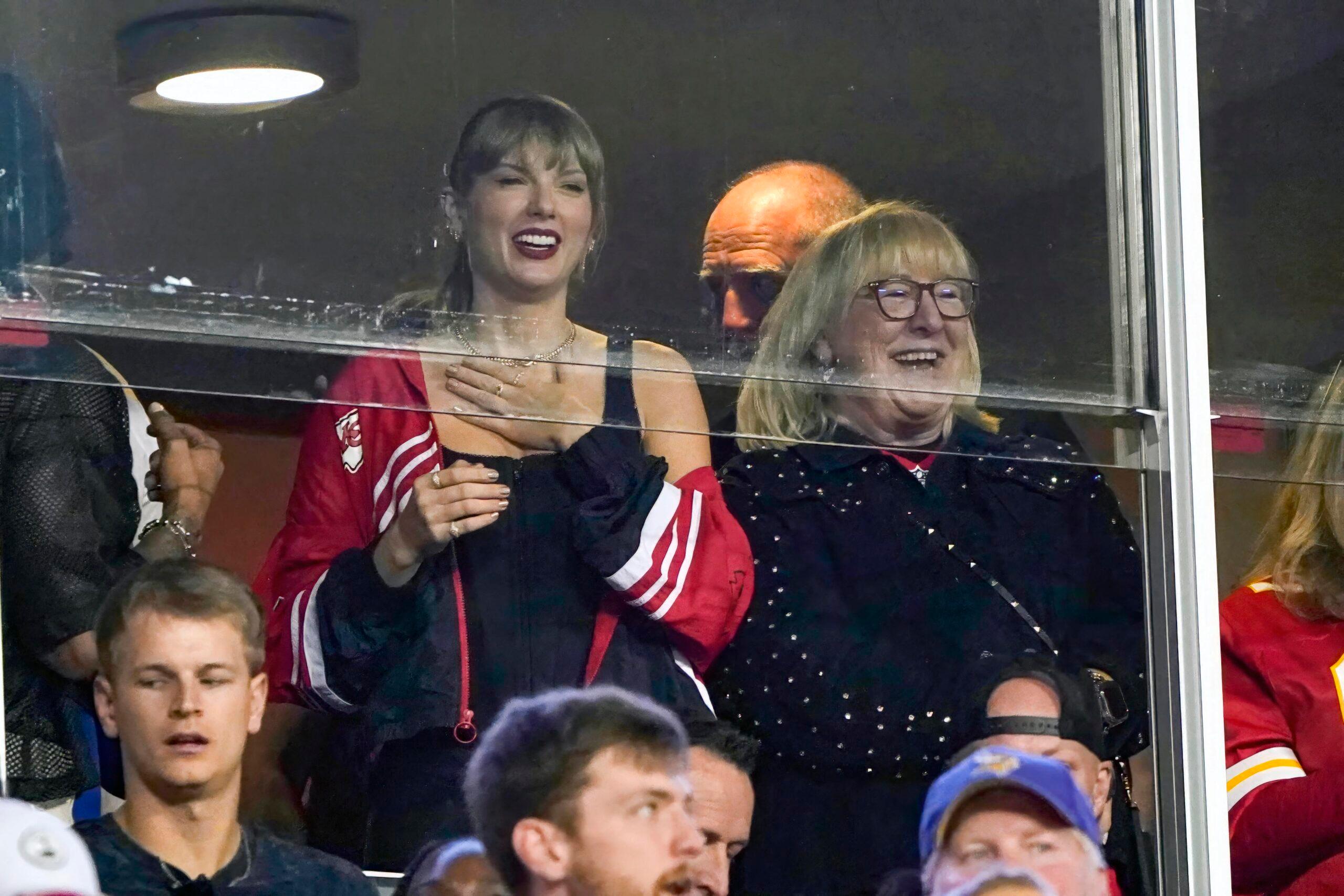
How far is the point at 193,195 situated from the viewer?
Answer: 243 cm

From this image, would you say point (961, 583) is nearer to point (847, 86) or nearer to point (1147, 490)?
point (1147, 490)

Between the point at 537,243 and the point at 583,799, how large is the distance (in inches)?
26.3

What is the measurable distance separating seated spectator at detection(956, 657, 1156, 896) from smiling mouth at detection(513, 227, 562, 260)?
78 centimetres

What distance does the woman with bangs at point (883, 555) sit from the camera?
261 cm

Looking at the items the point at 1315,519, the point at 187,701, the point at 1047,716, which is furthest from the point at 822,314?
the point at 187,701

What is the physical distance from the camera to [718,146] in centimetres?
269

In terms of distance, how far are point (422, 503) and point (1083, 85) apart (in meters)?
1.09

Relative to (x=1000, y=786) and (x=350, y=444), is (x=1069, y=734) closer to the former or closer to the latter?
(x=1000, y=786)

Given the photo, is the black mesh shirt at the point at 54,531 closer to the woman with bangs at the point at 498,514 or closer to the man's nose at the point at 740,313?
the woman with bangs at the point at 498,514

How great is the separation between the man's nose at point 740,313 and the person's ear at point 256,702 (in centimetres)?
73

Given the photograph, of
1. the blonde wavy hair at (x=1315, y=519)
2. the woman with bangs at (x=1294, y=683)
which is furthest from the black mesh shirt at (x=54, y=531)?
the blonde wavy hair at (x=1315, y=519)

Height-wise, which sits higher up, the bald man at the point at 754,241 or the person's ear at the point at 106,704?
the bald man at the point at 754,241

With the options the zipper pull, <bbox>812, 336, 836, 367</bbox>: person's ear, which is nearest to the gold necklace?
<bbox>812, 336, 836, 367</bbox>: person's ear

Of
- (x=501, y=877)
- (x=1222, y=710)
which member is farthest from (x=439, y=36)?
(x=1222, y=710)
